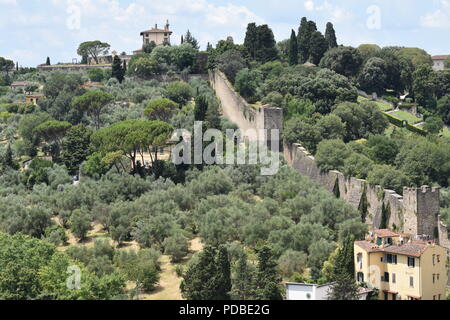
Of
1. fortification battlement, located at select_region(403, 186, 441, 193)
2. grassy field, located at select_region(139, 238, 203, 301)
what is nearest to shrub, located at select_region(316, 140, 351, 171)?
fortification battlement, located at select_region(403, 186, 441, 193)

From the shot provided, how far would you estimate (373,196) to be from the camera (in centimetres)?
3647

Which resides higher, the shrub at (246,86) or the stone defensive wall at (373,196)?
the shrub at (246,86)

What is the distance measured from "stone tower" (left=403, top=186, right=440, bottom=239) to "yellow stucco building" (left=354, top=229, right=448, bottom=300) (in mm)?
3974

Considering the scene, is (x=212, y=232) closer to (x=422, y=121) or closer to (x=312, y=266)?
(x=312, y=266)

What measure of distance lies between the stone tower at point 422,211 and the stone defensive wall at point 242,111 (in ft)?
43.7

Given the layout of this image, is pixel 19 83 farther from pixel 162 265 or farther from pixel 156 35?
pixel 162 265

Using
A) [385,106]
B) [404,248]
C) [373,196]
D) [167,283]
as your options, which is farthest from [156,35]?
[404,248]

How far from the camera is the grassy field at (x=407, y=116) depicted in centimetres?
5890

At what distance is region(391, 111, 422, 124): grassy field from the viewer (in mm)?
58897

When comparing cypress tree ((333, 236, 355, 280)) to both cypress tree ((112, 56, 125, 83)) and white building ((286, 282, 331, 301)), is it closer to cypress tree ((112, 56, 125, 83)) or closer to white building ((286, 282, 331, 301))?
white building ((286, 282, 331, 301))

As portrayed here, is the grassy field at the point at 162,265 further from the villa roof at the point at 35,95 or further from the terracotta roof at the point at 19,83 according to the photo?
the terracotta roof at the point at 19,83

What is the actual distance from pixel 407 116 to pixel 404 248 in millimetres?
33340

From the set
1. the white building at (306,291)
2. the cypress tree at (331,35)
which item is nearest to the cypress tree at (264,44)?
the cypress tree at (331,35)
